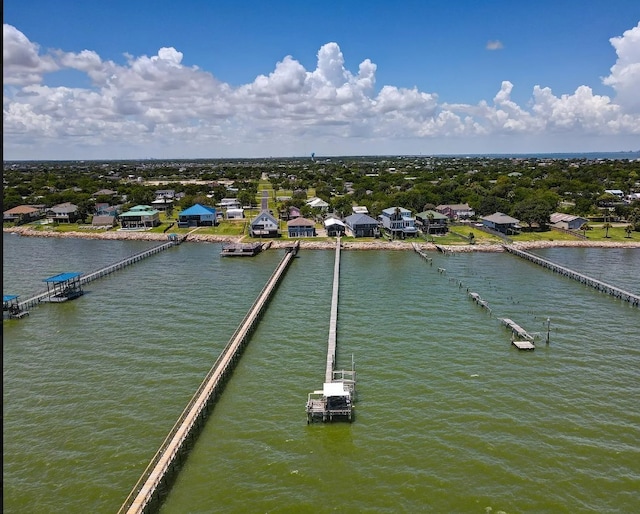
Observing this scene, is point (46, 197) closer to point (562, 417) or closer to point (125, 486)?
point (125, 486)

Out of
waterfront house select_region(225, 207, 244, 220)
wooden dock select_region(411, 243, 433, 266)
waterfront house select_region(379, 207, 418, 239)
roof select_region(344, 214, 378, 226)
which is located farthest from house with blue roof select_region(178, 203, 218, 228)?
wooden dock select_region(411, 243, 433, 266)

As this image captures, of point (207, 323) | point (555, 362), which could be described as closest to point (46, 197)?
point (207, 323)

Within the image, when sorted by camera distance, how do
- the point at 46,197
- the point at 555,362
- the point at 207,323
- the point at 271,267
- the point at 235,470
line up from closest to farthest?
the point at 235,470
the point at 555,362
the point at 207,323
the point at 271,267
the point at 46,197

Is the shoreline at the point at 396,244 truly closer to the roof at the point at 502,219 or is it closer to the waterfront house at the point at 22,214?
the roof at the point at 502,219

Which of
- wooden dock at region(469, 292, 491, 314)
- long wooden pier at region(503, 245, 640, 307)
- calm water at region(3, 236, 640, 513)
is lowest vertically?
calm water at region(3, 236, 640, 513)

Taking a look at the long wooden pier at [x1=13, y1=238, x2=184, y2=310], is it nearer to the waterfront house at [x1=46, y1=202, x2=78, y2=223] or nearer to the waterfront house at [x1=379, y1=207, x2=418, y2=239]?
the waterfront house at [x1=46, y1=202, x2=78, y2=223]

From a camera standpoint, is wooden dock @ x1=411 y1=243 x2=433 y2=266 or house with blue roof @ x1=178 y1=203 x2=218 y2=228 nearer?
wooden dock @ x1=411 y1=243 x2=433 y2=266

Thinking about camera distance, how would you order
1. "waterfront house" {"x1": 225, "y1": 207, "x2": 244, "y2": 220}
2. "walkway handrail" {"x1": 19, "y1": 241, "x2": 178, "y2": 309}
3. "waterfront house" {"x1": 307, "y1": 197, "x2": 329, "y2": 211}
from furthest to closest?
"waterfront house" {"x1": 307, "y1": 197, "x2": 329, "y2": 211}
"waterfront house" {"x1": 225, "y1": 207, "x2": 244, "y2": 220}
"walkway handrail" {"x1": 19, "y1": 241, "x2": 178, "y2": 309}

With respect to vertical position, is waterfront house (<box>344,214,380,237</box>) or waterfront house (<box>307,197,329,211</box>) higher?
waterfront house (<box>307,197,329,211</box>)
